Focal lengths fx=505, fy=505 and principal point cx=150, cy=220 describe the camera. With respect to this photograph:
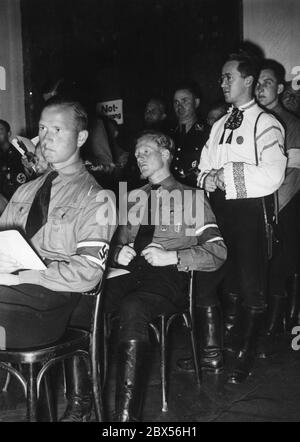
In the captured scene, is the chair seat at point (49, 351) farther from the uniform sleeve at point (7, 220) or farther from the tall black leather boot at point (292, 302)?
the tall black leather boot at point (292, 302)

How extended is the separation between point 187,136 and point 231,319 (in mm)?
1406

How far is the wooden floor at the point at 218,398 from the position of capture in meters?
2.26

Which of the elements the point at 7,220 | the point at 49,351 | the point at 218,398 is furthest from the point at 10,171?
the point at 49,351

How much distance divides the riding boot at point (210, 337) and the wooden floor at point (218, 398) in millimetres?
65

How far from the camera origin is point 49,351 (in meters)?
1.72

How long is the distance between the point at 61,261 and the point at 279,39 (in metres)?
3.54

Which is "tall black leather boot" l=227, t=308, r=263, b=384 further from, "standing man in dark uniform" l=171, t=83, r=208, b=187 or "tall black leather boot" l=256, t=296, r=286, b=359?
"standing man in dark uniform" l=171, t=83, r=208, b=187

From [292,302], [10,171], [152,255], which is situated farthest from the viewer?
[10,171]

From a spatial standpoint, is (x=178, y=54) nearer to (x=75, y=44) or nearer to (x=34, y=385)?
(x=75, y=44)

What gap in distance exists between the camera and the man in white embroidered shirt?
270cm

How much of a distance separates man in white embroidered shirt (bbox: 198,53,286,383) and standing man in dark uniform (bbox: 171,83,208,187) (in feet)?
2.53

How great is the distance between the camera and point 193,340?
2555mm

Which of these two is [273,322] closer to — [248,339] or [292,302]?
[292,302]
